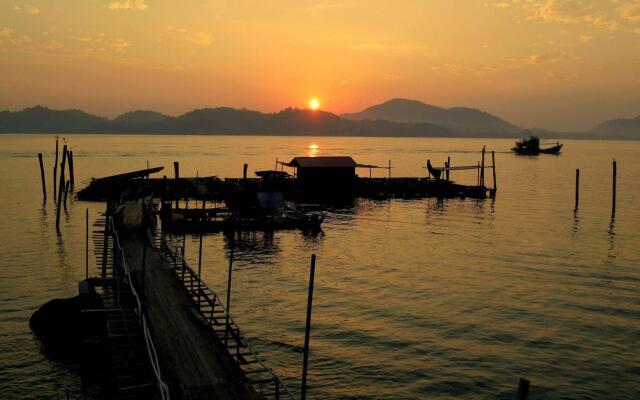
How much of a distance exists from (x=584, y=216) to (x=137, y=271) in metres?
56.3

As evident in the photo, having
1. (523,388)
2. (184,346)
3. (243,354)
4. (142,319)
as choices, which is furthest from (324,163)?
(523,388)

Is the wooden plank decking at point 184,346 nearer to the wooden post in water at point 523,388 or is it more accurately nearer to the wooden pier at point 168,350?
the wooden pier at point 168,350

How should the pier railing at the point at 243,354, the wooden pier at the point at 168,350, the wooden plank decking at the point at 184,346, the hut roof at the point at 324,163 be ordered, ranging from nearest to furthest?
the wooden plank decking at the point at 184,346 < the wooden pier at the point at 168,350 < the pier railing at the point at 243,354 < the hut roof at the point at 324,163

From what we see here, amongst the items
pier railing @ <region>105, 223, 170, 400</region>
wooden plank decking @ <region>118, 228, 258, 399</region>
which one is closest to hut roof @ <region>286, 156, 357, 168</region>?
pier railing @ <region>105, 223, 170, 400</region>

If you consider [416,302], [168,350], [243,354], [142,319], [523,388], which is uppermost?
[523,388]

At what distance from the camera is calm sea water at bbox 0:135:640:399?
2181 cm

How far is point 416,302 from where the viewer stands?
30953 millimetres

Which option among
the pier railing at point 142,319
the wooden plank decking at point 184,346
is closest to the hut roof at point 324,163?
the pier railing at point 142,319

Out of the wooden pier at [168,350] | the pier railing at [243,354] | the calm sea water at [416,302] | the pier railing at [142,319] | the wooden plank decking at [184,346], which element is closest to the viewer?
the pier railing at [142,319]

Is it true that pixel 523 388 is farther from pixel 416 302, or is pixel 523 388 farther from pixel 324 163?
pixel 324 163

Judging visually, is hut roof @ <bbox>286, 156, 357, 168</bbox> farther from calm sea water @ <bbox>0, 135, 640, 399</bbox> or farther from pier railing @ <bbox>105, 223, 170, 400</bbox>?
pier railing @ <bbox>105, 223, 170, 400</bbox>

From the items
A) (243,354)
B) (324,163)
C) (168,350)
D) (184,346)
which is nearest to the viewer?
Result: (168,350)

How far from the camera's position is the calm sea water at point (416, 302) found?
21.8 metres

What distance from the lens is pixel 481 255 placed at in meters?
43.0
